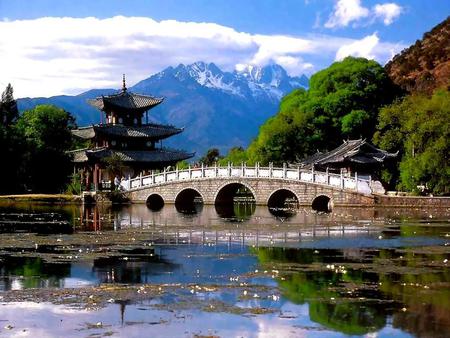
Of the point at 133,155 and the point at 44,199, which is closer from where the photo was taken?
the point at 44,199

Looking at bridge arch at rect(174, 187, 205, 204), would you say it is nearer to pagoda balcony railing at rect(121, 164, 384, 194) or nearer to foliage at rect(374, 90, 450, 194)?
pagoda balcony railing at rect(121, 164, 384, 194)

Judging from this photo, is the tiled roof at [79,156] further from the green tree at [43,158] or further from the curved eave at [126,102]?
the curved eave at [126,102]

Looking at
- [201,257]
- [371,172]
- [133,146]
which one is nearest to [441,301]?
[201,257]

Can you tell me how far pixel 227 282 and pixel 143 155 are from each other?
58234mm

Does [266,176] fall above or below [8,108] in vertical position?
below

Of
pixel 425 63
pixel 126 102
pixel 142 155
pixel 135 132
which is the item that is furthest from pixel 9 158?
pixel 425 63

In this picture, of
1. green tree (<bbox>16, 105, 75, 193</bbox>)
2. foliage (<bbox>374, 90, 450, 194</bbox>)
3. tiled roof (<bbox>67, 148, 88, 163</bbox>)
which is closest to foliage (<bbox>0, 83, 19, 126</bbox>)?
green tree (<bbox>16, 105, 75, 193</bbox>)

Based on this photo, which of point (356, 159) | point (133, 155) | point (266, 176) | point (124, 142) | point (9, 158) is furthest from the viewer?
point (124, 142)

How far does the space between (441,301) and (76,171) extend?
70.0m

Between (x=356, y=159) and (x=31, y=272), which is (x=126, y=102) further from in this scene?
(x=31, y=272)

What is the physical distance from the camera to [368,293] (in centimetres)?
1830

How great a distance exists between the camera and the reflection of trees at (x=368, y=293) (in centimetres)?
1538

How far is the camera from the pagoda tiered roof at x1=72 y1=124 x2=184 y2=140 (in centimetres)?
7794

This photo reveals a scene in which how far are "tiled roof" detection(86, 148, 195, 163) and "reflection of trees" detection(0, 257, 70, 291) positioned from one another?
50914 mm
